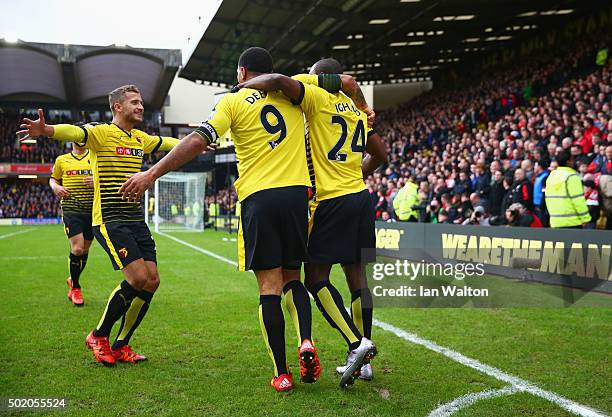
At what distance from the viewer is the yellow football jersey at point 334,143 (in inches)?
159

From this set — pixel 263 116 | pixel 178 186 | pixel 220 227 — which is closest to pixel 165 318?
pixel 263 116

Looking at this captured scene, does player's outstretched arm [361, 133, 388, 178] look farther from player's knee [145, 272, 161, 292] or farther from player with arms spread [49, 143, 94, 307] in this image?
player with arms spread [49, 143, 94, 307]

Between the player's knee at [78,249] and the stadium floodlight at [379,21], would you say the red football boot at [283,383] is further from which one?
the stadium floodlight at [379,21]

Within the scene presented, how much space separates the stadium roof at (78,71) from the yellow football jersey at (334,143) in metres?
33.8

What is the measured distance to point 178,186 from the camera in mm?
31922

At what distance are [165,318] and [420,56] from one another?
25076mm

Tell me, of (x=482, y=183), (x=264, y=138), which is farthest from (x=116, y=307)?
(x=482, y=183)

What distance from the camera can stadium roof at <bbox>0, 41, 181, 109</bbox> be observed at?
117ft

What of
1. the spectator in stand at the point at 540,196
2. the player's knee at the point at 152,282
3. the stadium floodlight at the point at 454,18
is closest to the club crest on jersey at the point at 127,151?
the player's knee at the point at 152,282

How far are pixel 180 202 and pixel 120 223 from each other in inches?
1120

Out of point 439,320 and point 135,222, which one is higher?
point 135,222

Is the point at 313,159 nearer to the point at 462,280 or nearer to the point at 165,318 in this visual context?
the point at 165,318

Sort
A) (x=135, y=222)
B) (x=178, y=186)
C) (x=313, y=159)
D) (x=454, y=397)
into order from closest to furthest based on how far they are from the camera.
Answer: (x=454, y=397) → (x=313, y=159) → (x=135, y=222) → (x=178, y=186)

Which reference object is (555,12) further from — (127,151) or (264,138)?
(264,138)
